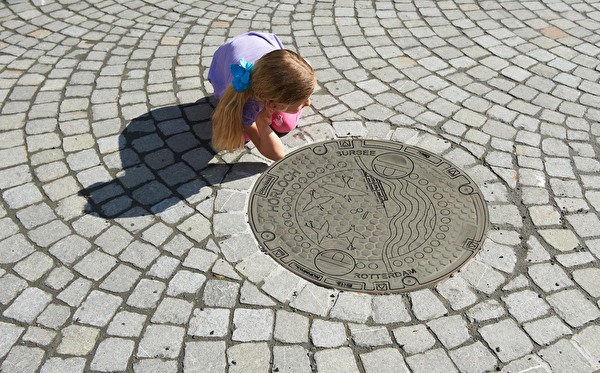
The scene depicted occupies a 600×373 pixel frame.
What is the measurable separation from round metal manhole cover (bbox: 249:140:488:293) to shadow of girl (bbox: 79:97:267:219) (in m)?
0.38

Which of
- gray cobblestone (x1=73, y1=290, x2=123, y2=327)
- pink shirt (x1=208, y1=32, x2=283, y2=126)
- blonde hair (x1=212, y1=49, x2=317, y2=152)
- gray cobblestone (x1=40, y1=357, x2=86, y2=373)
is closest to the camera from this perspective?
gray cobblestone (x1=40, y1=357, x2=86, y2=373)

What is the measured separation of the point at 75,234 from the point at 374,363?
75.0 inches

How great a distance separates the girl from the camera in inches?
144

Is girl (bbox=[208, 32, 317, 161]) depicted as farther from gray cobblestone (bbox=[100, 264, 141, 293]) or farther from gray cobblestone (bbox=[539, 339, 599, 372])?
gray cobblestone (bbox=[539, 339, 599, 372])

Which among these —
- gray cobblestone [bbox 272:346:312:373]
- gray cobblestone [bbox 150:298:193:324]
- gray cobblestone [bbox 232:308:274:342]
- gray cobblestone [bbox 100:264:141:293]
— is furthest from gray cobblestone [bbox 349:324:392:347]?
gray cobblestone [bbox 100:264:141:293]

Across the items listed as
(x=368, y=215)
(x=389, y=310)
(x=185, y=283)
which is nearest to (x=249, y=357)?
(x=185, y=283)

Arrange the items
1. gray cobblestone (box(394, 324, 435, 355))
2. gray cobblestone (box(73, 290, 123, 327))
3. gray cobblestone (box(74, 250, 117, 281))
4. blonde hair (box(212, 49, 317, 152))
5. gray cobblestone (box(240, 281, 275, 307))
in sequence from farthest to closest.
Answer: blonde hair (box(212, 49, 317, 152)), gray cobblestone (box(74, 250, 117, 281)), gray cobblestone (box(240, 281, 275, 307)), gray cobblestone (box(73, 290, 123, 327)), gray cobblestone (box(394, 324, 435, 355))

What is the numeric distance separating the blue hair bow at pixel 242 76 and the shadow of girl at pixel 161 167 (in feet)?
1.89

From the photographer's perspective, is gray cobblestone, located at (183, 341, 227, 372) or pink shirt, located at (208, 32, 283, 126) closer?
gray cobblestone, located at (183, 341, 227, 372)

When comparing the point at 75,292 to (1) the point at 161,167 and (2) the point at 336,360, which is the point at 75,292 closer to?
(1) the point at 161,167

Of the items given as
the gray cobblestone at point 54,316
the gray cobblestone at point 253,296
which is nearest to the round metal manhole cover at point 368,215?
the gray cobblestone at point 253,296

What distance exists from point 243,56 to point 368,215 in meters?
1.38

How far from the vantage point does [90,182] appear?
396 cm

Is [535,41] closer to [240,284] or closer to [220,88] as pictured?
[220,88]
